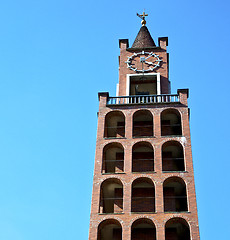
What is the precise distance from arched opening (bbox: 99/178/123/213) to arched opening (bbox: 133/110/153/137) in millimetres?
5275

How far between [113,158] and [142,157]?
2403 millimetres

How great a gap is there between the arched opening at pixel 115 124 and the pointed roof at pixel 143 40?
34.8 feet

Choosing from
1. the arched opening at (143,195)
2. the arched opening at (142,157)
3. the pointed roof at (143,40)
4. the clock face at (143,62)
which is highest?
the pointed roof at (143,40)

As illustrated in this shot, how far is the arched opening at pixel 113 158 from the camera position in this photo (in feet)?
121

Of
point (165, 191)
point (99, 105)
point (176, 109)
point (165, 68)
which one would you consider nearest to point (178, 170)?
point (165, 191)

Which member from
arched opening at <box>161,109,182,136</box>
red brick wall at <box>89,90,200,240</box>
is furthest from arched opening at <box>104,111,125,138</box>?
arched opening at <box>161,109,182,136</box>

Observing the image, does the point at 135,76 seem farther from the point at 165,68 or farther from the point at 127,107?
the point at 127,107

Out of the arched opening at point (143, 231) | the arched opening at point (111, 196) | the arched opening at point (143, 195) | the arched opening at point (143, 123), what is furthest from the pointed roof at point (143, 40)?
the arched opening at point (143, 231)

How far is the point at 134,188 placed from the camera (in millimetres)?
→ 35625

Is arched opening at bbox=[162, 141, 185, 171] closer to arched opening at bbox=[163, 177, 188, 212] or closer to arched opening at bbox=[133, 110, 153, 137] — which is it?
arched opening at bbox=[163, 177, 188, 212]

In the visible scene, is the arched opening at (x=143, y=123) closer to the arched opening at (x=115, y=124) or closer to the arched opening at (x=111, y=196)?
the arched opening at (x=115, y=124)

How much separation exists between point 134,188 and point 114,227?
3.54 m

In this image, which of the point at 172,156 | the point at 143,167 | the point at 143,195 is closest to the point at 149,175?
the point at 143,195

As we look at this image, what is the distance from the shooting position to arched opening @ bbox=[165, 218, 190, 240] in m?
32.3
